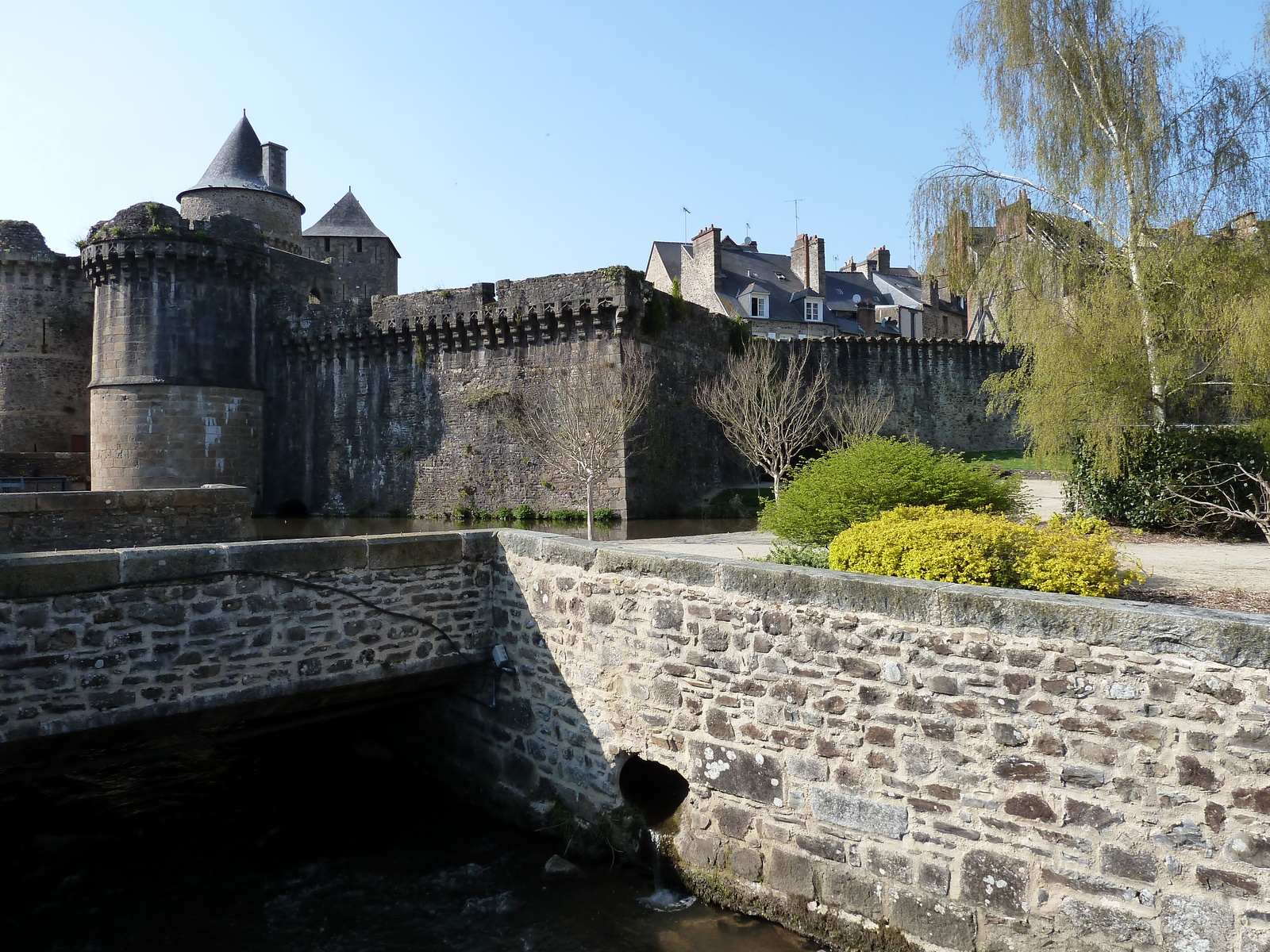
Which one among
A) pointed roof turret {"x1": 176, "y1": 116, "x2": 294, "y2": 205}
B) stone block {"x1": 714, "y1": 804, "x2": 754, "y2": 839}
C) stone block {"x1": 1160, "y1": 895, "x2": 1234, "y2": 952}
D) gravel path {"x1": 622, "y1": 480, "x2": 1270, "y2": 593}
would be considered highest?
pointed roof turret {"x1": 176, "y1": 116, "x2": 294, "y2": 205}

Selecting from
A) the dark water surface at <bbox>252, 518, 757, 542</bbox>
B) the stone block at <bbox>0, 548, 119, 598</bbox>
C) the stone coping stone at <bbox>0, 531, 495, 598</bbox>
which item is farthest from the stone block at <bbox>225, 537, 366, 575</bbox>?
the dark water surface at <bbox>252, 518, 757, 542</bbox>

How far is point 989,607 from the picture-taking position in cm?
429

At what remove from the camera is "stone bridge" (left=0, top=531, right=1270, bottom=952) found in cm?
379

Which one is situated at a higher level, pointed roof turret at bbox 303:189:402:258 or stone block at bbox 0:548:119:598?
pointed roof turret at bbox 303:189:402:258

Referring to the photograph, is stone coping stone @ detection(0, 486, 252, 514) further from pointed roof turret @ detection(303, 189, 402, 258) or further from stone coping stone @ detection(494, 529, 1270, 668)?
pointed roof turret @ detection(303, 189, 402, 258)

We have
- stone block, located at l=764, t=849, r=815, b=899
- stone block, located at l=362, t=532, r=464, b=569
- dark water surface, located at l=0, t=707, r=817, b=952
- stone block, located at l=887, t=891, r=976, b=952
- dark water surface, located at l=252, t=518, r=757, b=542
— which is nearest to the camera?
stone block, located at l=887, t=891, r=976, b=952

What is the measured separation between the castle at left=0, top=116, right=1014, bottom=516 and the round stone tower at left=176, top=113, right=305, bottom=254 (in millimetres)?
3256

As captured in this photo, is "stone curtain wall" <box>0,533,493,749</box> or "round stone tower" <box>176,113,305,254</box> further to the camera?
"round stone tower" <box>176,113,305,254</box>

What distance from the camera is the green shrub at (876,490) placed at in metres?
8.64

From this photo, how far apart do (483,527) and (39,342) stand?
1646 centimetres

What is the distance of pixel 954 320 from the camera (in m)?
44.8

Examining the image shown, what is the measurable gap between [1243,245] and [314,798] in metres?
12.6

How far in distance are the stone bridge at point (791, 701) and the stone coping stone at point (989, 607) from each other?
0.05ft

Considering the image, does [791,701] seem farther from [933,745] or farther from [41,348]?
[41,348]
